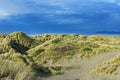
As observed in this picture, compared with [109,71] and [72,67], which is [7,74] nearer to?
[109,71]

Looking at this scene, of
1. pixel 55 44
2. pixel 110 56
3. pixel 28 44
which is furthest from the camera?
pixel 28 44

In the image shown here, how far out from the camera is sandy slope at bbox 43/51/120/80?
38.3m

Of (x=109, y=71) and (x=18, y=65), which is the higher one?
(x=109, y=71)

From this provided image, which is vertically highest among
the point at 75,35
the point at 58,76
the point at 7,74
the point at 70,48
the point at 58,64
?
the point at 75,35

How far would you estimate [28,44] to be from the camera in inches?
2391

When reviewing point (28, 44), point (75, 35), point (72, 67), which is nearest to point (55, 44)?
point (28, 44)

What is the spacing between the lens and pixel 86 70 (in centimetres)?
4134

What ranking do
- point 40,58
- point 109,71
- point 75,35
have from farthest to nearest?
1. point 75,35
2. point 40,58
3. point 109,71

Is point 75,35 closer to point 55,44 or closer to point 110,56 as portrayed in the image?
point 55,44

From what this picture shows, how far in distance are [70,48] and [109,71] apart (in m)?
13.0

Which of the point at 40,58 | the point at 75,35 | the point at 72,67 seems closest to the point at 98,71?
the point at 72,67

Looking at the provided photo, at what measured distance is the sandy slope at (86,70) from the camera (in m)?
38.3

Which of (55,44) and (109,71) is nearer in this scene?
(109,71)

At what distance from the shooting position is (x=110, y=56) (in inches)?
1785
